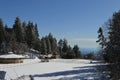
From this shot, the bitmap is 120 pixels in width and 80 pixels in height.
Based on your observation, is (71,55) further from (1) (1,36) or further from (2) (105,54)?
(2) (105,54)

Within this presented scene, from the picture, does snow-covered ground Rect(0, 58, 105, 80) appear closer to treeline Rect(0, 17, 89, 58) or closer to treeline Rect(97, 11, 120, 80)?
treeline Rect(97, 11, 120, 80)

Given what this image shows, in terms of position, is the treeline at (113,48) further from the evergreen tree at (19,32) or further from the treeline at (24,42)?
the evergreen tree at (19,32)

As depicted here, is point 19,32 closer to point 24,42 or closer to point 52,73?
point 24,42

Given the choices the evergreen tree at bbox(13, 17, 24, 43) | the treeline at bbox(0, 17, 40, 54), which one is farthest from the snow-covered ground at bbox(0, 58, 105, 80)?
the evergreen tree at bbox(13, 17, 24, 43)

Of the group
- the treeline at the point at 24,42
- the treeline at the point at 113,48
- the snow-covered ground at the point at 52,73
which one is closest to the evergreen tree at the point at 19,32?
the treeline at the point at 24,42

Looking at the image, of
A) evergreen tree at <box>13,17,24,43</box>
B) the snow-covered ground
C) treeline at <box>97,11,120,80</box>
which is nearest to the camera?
treeline at <box>97,11,120,80</box>

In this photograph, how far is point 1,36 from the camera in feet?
232

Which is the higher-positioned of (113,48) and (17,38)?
(17,38)

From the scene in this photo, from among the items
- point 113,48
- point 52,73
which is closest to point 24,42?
point 52,73

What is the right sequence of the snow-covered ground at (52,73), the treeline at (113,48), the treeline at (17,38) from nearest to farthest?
the treeline at (113,48)
the snow-covered ground at (52,73)
the treeline at (17,38)

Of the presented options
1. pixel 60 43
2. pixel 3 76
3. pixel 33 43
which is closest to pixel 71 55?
pixel 33 43

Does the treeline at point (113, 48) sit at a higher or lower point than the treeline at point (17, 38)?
lower

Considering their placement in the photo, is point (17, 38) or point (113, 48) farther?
point (17, 38)

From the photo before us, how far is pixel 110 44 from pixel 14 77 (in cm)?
1257
